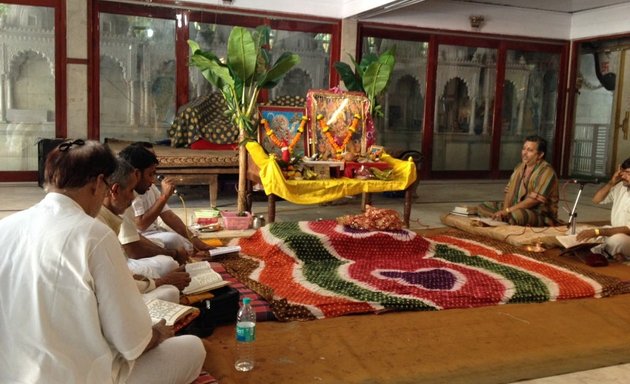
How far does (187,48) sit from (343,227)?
5.06 meters

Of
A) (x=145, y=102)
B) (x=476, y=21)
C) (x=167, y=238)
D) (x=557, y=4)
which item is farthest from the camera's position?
(x=557, y=4)

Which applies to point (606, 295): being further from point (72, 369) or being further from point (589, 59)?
point (589, 59)

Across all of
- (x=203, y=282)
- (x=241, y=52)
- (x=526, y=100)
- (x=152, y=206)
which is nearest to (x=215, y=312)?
(x=203, y=282)

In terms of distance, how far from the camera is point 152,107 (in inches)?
363

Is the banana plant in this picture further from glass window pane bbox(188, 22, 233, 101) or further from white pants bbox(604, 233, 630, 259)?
white pants bbox(604, 233, 630, 259)

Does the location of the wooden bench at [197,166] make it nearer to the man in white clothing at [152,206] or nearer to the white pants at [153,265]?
the man in white clothing at [152,206]

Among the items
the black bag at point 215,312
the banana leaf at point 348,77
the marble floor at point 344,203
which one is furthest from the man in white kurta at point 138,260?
the banana leaf at point 348,77

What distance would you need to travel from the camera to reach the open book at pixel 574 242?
5.06m

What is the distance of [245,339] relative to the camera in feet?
9.46

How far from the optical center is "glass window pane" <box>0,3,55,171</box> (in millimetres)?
8414

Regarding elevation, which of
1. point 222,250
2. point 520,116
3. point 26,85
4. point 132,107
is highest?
point 26,85

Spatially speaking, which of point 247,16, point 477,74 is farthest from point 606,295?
point 477,74

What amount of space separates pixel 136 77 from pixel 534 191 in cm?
588

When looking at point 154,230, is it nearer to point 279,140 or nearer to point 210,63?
point 279,140
